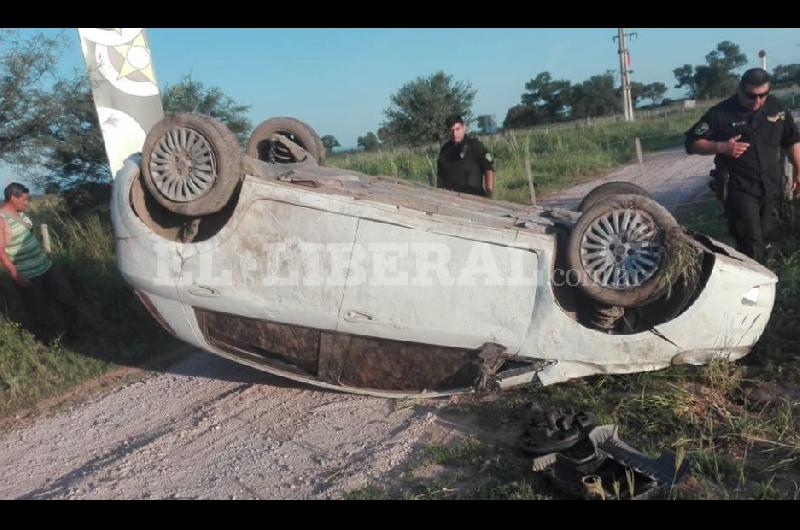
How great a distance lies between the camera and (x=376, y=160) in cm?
1842

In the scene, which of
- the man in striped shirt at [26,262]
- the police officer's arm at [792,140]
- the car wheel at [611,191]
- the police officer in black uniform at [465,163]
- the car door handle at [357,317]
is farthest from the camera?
the police officer in black uniform at [465,163]

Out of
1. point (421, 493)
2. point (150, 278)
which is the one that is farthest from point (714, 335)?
point (150, 278)

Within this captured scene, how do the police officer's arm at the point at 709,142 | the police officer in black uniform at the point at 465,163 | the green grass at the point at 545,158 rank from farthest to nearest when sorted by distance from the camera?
the green grass at the point at 545,158
the police officer in black uniform at the point at 465,163
the police officer's arm at the point at 709,142

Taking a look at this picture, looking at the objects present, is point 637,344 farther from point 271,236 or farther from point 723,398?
point 271,236

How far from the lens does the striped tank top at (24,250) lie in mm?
5805

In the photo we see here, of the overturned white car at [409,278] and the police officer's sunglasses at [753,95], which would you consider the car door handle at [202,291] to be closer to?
the overturned white car at [409,278]

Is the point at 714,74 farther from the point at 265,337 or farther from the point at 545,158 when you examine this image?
the point at 265,337

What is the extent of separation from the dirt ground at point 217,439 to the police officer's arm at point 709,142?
265 cm

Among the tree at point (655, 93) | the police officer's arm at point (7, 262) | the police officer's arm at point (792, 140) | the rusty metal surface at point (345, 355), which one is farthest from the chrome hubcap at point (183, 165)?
the tree at point (655, 93)

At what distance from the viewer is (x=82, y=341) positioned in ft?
20.4

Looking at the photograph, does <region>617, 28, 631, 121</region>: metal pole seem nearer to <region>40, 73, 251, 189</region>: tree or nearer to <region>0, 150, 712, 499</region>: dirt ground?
<region>40, 73, 251, 189</region>: tree

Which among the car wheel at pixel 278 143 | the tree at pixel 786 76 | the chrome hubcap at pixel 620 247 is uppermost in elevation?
the tree at pixel 786 76

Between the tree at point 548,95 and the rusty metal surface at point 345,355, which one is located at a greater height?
the tree at point 548,95

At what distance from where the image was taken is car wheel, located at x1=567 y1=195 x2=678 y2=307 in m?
3.69
